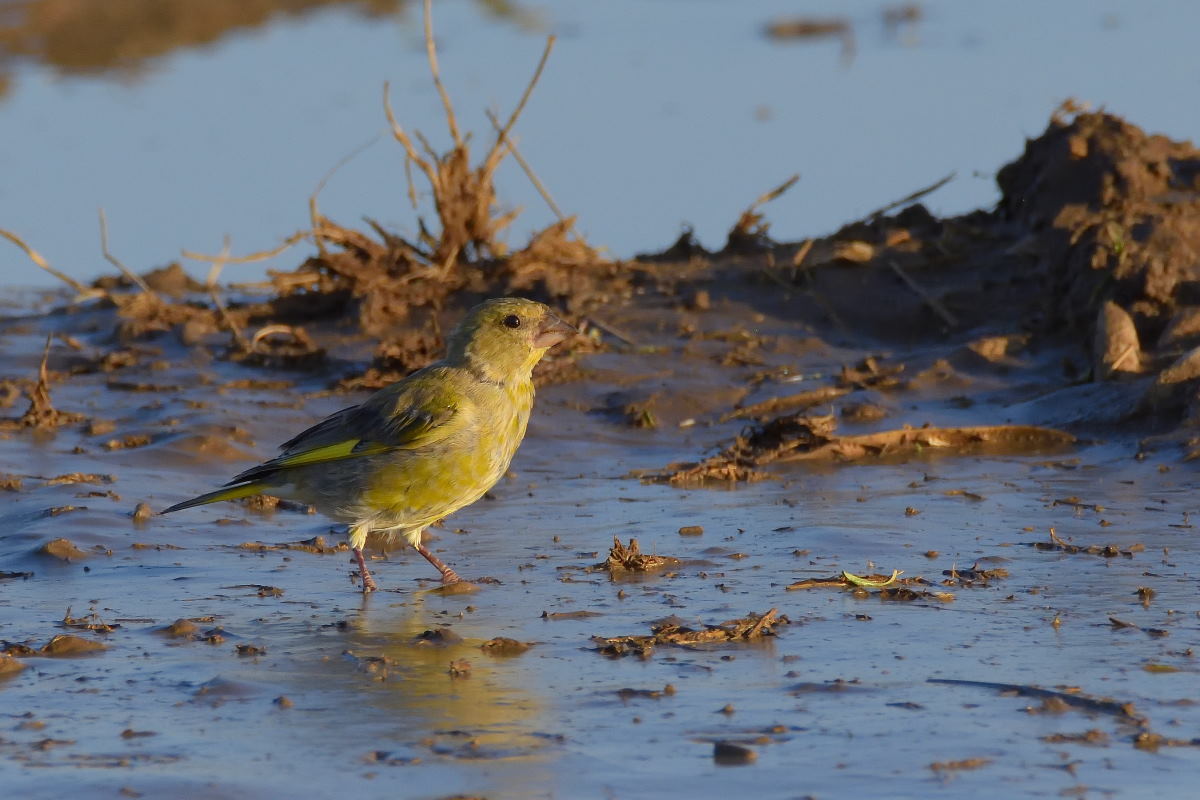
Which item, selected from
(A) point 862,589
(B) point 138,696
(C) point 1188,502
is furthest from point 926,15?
(B) point 138,696

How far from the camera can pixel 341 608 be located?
603cm

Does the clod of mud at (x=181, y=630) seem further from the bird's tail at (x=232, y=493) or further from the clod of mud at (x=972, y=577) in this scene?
the clod of mud at (x=972, y=577)

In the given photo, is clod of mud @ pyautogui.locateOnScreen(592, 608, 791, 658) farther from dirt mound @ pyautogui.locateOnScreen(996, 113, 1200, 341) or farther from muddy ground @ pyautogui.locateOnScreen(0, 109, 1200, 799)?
dirt mound @ pyautogui.locateOnScreen(996, 113, 1200, 341)

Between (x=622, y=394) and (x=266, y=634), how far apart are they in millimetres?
3947

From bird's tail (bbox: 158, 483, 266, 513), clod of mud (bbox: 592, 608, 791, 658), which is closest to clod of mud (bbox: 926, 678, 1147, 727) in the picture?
clod of mud (bbox: 592, 608, 791, 658)

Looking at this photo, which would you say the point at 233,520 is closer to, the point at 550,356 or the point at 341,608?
the point at 341,608

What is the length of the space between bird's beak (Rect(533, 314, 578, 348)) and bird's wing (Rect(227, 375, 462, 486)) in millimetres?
505

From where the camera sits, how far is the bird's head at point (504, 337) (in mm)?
7086

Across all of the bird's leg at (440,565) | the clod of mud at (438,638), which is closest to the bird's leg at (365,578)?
the bird's leg at (440,565)

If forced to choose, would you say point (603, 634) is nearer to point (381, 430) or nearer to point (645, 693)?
point (645, 693)

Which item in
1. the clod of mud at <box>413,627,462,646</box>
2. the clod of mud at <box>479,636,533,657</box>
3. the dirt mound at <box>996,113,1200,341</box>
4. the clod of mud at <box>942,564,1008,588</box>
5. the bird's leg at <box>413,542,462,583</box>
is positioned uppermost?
the dirt mound at <box>996,113,1200,341</box>

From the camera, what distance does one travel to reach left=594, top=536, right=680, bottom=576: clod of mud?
625 cm

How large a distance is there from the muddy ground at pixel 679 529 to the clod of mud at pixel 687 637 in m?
0.02

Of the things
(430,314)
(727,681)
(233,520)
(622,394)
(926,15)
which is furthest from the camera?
(926,15)
